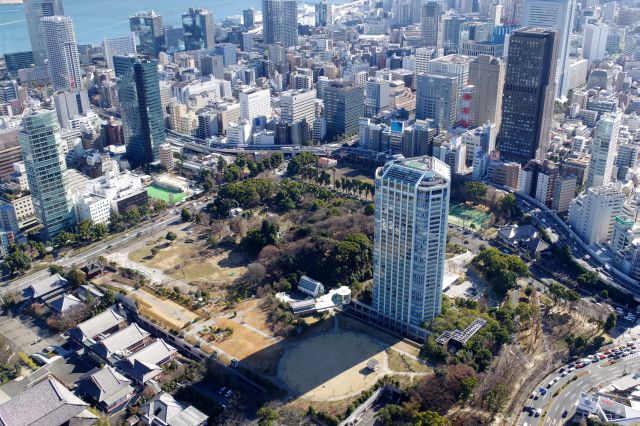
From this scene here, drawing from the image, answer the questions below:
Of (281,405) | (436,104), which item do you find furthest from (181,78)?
(281,405)

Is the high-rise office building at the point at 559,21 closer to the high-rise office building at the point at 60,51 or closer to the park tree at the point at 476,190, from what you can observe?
the park tree at the point at 476,190

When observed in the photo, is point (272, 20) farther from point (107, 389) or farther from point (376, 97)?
point (107, 389)

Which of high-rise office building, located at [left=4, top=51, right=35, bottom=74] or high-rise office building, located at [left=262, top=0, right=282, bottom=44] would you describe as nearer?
high-rise office building, located at [left=4, top=51, right=35, bottom=74]

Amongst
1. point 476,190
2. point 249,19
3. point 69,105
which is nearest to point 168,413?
point 476,190

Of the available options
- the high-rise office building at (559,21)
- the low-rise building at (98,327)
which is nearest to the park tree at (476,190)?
the low-rise building at (98,327)

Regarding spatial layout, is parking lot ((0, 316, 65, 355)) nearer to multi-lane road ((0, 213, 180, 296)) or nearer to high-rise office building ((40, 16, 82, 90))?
multi-lane road ((0, 213, 180, 296))

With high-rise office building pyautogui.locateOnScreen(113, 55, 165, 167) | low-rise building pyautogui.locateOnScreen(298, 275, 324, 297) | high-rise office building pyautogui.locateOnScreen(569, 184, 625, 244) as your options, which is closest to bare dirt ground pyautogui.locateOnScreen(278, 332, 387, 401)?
low-rise building pyautogui.locateOnScreen(298, 275, 324, 297)
